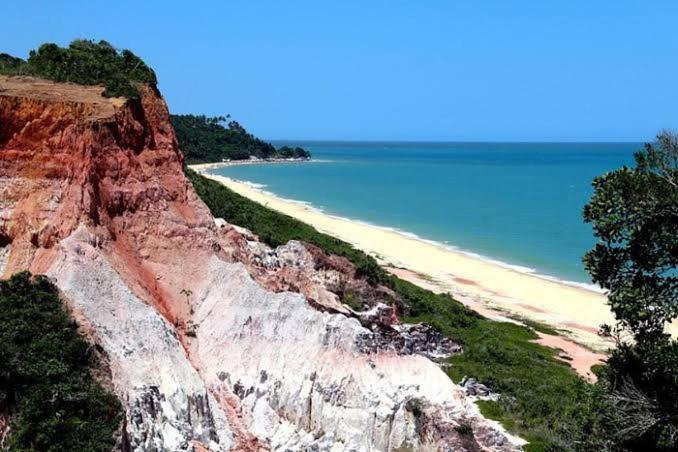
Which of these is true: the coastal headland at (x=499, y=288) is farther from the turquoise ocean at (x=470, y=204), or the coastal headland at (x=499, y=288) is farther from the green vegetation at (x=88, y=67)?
the green vegetation at (x=88, y=67)

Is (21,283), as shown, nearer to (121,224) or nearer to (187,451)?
(121,224)

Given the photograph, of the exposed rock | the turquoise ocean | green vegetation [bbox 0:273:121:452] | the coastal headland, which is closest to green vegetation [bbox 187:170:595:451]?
the exposed rock

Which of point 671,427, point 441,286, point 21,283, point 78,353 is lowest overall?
point 441,286

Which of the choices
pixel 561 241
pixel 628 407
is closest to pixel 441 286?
pixel 561 241

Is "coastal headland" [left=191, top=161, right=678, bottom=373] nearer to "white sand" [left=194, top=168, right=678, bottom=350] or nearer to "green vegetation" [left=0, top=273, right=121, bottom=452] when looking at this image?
"white sand" [left=194, top=168, right=678, bottom=350]

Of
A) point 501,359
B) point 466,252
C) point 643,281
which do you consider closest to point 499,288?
point 466,252

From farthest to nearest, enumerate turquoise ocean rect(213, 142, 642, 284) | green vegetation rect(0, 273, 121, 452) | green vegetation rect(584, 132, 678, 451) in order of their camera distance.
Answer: turquoise ocean rect(213, 142, 642, 284) → green vegetation rect(584, 132, 678, 451) → green vegetation rect(0, 273, 121, 452)
